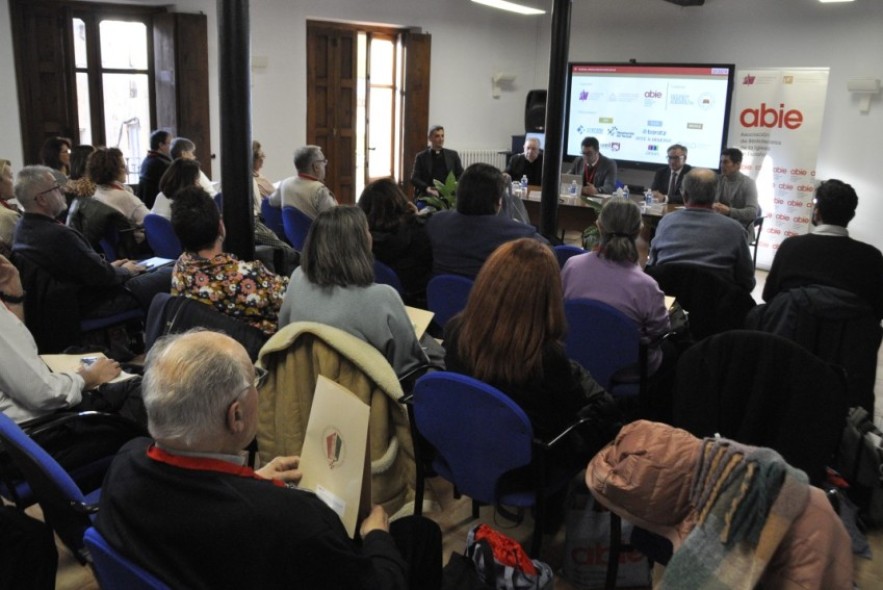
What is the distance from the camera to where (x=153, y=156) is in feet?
21.4

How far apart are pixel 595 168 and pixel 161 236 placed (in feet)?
15.3

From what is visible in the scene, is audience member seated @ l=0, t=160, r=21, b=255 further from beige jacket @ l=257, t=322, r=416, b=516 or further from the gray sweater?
beige jacket @ l=257, t=322, r=416, b=516

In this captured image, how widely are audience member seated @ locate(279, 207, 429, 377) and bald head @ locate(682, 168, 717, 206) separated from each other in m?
2.02

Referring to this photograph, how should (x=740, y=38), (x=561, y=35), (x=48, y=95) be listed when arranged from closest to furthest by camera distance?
(x=561, y=35) < (x=48, y=95) < (x=740, y=38)

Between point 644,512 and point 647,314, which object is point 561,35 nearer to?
point 647,314

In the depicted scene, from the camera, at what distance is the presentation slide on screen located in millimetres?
8586

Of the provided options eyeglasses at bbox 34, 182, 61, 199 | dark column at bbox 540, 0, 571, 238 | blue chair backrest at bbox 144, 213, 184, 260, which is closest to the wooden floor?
eyeglasses at bbox 34, 182, 61, 199

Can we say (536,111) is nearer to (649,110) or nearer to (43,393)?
(649,110)

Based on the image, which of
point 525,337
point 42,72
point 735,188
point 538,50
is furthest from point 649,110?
point 525,337

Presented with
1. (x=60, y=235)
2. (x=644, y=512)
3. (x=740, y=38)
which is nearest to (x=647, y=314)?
(x=644, y=512)

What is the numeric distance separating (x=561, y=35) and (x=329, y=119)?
4.08 metres

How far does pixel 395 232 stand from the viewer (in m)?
4.19

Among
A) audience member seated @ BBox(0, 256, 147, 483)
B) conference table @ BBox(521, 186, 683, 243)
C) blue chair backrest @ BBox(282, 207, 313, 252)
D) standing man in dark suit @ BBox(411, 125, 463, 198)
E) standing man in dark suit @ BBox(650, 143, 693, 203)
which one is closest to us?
audience member seated @ BBox(0, 256, 147, 483)

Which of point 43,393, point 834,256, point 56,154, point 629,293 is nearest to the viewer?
point 43,393
